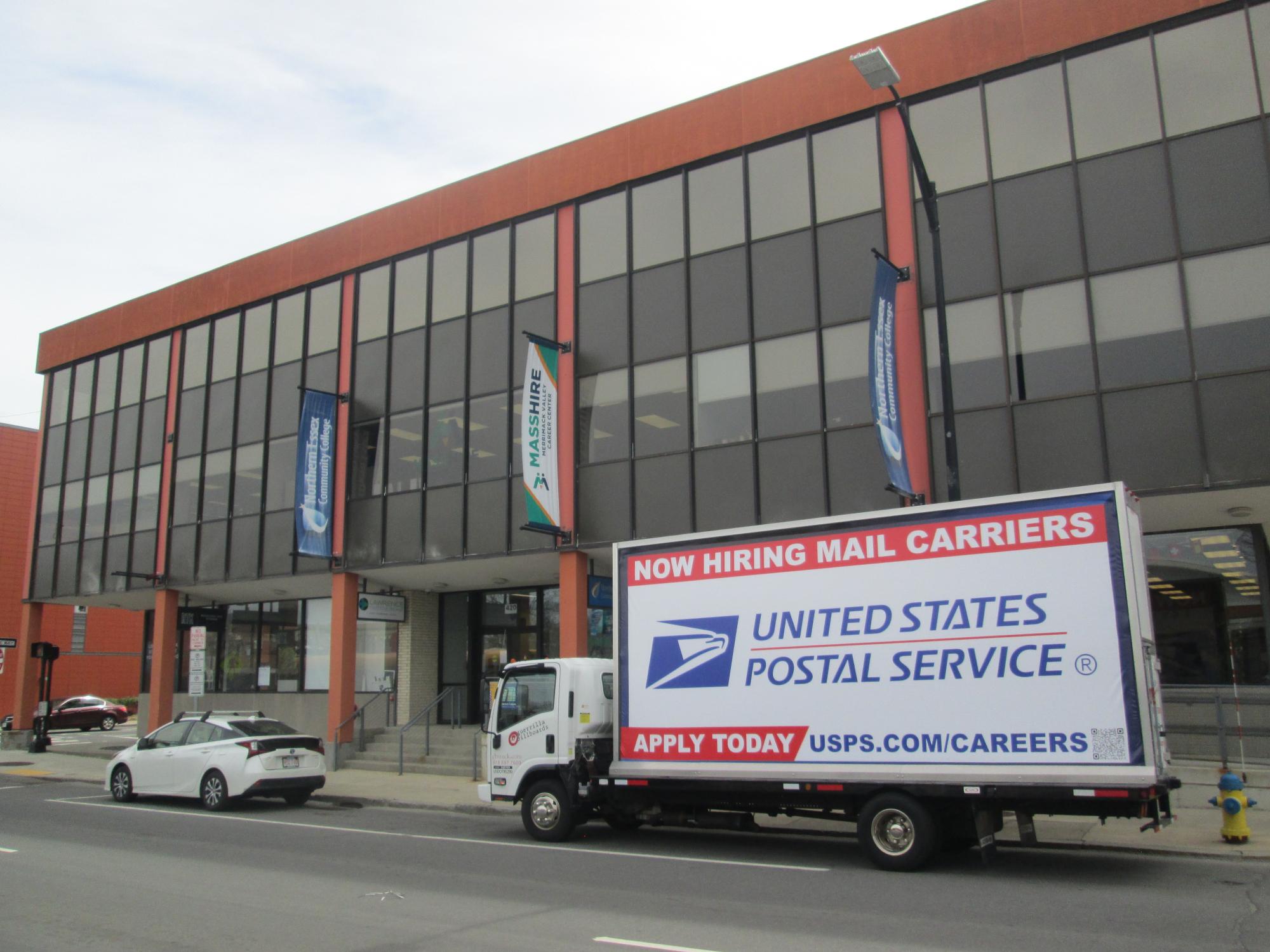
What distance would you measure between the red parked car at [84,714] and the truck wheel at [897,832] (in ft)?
119

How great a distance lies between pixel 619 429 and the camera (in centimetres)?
1903

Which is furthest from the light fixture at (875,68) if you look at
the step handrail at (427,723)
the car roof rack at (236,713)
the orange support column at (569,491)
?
the step handrail at (427,723)

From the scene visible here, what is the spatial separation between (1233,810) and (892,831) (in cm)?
378

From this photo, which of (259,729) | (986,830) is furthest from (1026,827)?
(259,729)

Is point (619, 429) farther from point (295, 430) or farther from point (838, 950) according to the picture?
point (838, 950)

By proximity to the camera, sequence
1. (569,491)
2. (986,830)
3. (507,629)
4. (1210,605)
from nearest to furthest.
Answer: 1. (986,830)
2. (1210,605)
3. (569,491)
4. (507,629)

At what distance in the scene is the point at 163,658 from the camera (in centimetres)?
2586

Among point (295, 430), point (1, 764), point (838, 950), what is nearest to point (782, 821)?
point (838, 950)

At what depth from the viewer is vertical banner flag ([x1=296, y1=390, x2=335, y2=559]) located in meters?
21.9

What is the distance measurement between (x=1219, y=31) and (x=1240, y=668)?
9275mm

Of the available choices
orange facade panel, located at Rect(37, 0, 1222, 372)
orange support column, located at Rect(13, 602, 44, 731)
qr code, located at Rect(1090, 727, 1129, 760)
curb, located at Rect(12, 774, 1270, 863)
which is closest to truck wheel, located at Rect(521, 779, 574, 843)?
curb, located at Rect(12, 774, 1270, 863)

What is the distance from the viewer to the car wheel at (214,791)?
1608cm

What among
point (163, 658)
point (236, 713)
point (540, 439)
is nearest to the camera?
point (236, 713)

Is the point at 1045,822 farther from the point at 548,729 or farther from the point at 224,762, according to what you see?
the point at 224,762
